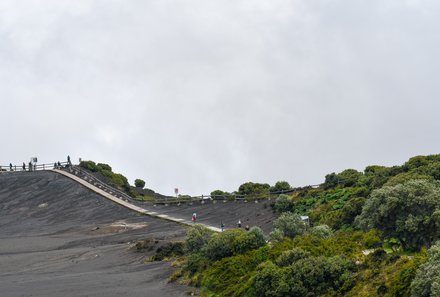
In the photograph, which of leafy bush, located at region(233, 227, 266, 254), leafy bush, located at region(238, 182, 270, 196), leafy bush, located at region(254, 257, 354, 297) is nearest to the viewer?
leafy bush, located at region(254, 257, 354, 297)

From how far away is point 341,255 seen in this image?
3127 centimetres

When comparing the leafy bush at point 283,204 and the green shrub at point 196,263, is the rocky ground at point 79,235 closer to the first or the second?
the leafy bush at point 283,204

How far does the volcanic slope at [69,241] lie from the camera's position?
132ft

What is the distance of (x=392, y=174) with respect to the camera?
57688 mm

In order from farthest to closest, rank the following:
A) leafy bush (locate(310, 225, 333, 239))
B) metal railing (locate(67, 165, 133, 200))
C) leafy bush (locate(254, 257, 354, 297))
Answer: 1. metal railing (locate(67, 165, 133, 200))
2. leafy bush (locate(310, 225, 333, 239))
3. leafy bush (locate(254, 257, 354, 297))

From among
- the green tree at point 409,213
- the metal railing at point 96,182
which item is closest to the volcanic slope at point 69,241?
the metal railing at point 96,182

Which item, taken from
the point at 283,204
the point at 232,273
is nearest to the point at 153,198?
the point at 283,204

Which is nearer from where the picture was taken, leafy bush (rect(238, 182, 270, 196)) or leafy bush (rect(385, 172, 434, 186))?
leafy bush (rect(385, 172, 434, 186))

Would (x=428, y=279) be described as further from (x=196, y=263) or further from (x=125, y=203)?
(x=125, y=203)

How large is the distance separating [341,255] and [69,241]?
119 ft

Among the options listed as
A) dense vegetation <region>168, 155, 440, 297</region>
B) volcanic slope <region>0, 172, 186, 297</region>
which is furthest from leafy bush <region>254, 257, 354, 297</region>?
volcanic slope <region>0, 172, 186, 297</region>

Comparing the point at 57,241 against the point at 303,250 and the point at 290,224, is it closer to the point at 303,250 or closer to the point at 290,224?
the point at 290,224

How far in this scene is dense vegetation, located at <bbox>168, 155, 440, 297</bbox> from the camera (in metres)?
26.1

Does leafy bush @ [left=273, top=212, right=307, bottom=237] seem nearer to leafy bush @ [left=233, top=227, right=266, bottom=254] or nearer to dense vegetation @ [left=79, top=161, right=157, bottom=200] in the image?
leafy bush @ [left=233, top=227, right=266, bottom=254]
